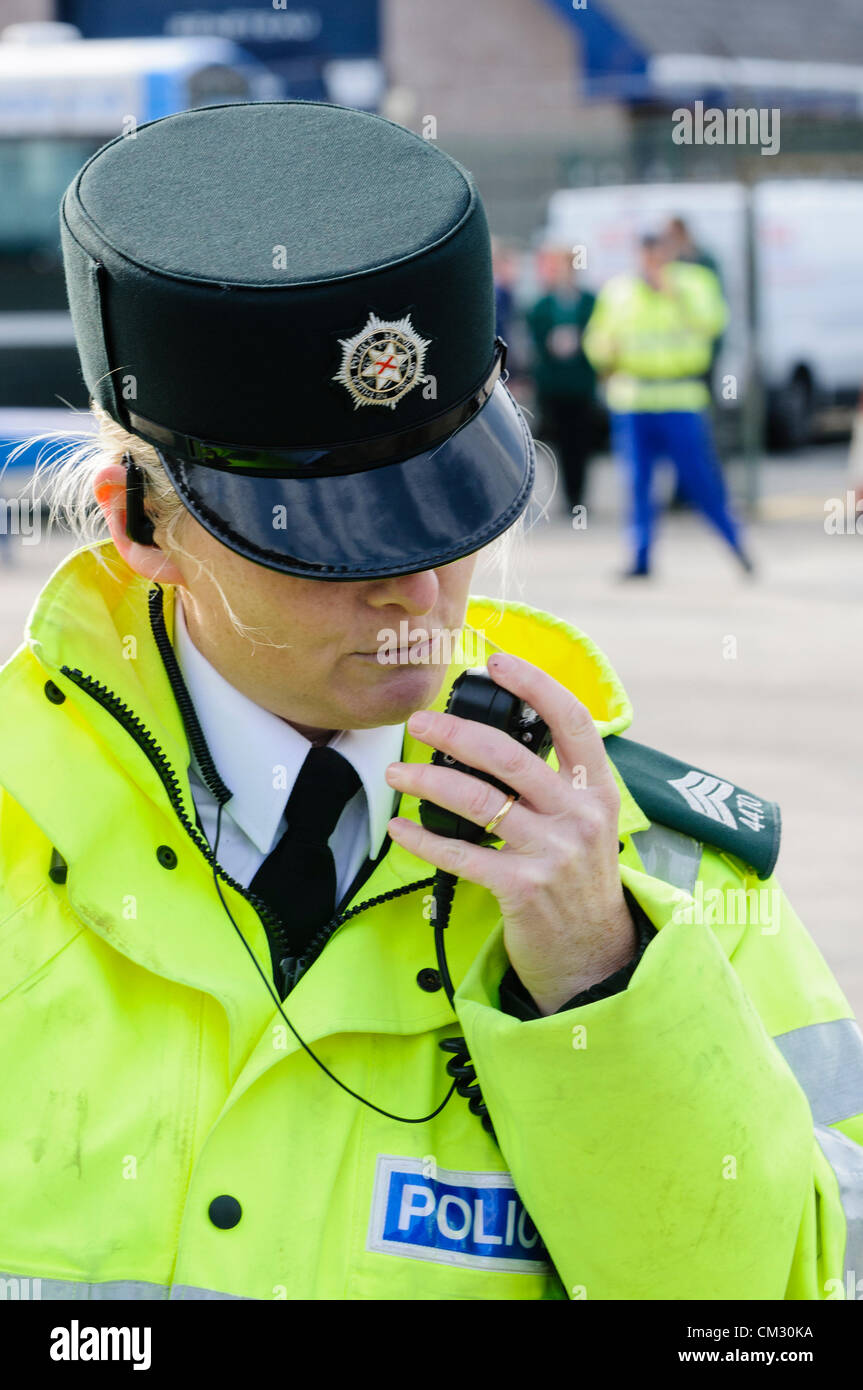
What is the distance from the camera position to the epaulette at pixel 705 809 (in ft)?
6.79

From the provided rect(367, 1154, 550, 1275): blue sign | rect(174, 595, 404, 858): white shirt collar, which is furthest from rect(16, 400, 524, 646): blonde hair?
rect(367, 1154, 550, 1275): blue sign

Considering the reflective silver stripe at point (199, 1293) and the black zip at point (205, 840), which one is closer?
the reflective silver stripe at point (199, 1293)

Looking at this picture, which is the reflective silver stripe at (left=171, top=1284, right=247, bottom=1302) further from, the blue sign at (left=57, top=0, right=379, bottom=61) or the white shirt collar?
the blue sign at (left=57, top=0, right=379, bottom=61)

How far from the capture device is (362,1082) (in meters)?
1.93

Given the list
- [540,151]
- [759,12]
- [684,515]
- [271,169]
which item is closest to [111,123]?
[684,515]

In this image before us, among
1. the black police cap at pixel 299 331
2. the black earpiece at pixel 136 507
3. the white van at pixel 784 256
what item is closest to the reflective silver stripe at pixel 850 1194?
the black police cap at pixel 299 331

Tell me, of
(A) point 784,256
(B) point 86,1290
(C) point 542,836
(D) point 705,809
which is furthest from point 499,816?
(A) point 784,256

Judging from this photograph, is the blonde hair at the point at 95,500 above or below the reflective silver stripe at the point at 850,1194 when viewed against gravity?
above

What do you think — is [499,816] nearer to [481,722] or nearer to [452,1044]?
[481,722]

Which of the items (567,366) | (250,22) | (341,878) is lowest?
(341,878)

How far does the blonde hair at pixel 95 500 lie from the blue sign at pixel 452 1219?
0.59m

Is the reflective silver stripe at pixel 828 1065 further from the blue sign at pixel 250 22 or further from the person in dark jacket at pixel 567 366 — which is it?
the blue sign at pixel 250 22

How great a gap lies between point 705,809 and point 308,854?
0.45 metres

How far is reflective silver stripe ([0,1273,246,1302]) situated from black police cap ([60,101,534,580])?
0.74 m
